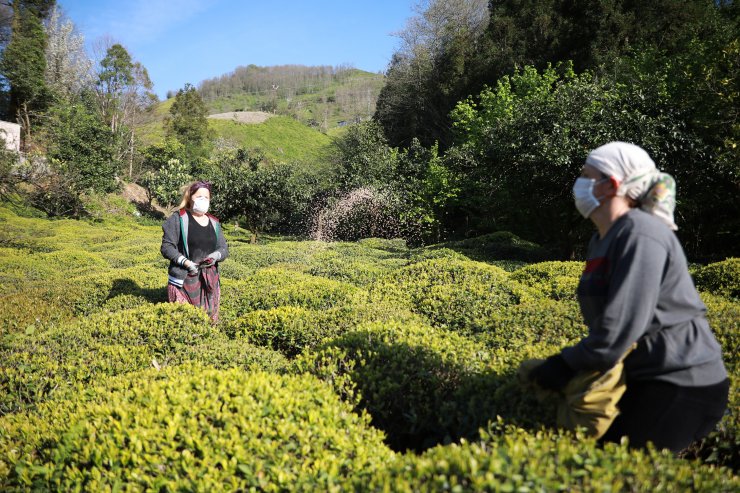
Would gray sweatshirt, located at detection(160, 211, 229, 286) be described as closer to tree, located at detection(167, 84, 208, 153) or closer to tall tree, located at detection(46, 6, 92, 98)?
tall tree, located at detection(46, 6, 92, 98)

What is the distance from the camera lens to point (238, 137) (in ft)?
208

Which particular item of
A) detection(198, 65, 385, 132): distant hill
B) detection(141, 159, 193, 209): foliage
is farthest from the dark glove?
detection(198, 65, 385, 132): distant hill

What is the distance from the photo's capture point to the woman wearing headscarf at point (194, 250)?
5.52 metres

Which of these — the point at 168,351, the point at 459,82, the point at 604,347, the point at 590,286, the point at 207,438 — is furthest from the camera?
the point at 459,82

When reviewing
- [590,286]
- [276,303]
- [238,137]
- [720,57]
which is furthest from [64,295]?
[238,137]

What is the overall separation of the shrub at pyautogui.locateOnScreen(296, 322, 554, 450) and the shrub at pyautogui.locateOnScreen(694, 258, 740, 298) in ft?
15.9

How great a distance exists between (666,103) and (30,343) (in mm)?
15390

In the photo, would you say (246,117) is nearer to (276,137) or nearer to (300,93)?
(276,137)

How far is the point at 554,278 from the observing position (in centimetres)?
723

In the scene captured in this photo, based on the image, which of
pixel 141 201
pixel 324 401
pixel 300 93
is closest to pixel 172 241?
pixel 324 401

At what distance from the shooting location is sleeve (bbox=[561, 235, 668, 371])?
1.84 m

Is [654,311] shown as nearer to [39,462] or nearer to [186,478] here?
[186,478]

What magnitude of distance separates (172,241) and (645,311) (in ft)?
17.1

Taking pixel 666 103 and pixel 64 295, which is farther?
pixel 666 103
